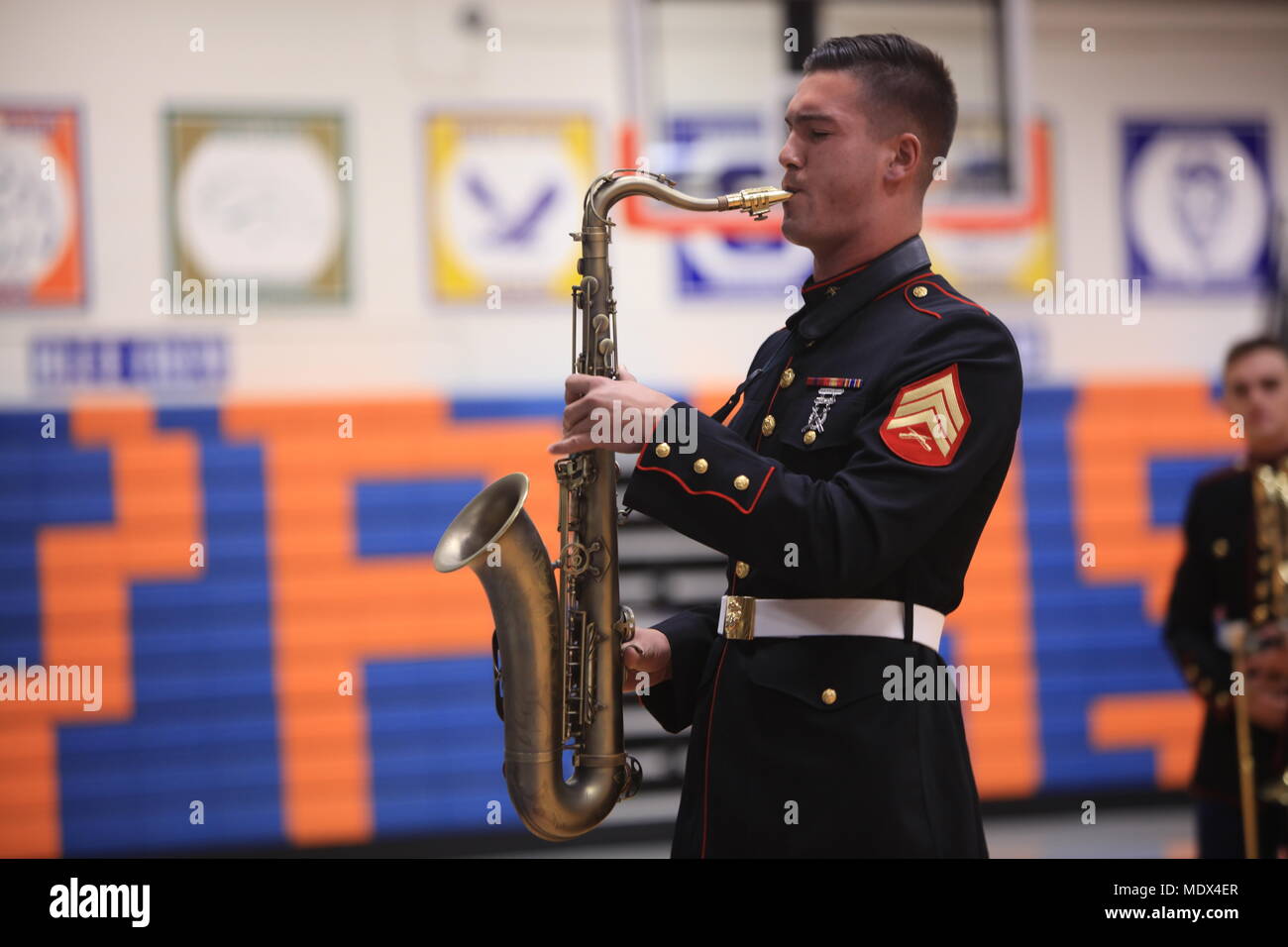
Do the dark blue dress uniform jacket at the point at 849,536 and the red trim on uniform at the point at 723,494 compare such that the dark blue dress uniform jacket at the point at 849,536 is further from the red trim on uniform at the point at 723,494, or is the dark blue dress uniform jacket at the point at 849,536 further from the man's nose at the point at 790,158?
the man's nose at the point at 790,158

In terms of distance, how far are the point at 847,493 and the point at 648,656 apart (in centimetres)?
50

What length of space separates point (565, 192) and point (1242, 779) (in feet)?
10.6

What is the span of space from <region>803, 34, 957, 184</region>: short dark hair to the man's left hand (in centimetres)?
53

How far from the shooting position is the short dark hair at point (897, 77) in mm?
1825

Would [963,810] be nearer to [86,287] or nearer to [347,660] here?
[347,660]

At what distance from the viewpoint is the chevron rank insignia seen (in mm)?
1635

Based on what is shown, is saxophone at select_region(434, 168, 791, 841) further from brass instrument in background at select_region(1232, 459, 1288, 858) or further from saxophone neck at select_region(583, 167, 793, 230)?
brass instrument in background at select_region(1232, 459, 1288, 858)

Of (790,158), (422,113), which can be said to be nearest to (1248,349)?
(790,158)

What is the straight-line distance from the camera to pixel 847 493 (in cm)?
160

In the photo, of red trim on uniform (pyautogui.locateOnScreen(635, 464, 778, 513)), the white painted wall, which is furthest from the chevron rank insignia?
the white painted wall

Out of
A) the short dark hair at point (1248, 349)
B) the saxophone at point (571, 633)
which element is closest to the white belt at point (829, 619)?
the saxophone at point (571, 633)

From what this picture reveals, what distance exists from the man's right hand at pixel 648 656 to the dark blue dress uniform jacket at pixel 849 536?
119 mm

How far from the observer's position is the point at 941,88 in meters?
1.87

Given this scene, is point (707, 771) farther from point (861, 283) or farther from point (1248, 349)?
point (1248, 349)
